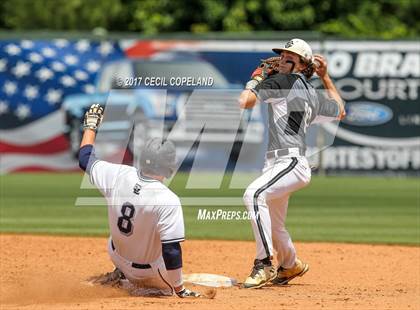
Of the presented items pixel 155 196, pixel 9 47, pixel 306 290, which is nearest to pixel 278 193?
pixel 306 290

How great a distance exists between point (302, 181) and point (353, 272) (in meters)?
2.09

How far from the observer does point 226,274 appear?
416 inches

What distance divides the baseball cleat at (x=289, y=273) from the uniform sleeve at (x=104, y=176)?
2.43 metres

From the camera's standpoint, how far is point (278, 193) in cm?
926

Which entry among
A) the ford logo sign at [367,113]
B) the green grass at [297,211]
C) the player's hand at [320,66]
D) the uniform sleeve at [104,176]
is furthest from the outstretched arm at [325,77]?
the ford logo sign at [367,113]

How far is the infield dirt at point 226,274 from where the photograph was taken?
8.05m

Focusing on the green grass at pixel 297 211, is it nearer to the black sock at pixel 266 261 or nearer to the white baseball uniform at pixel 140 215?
the black sock at pixel 266 261

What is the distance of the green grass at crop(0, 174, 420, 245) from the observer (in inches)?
550

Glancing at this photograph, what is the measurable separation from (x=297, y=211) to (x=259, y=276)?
23.4ft

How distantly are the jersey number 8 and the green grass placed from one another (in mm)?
5470

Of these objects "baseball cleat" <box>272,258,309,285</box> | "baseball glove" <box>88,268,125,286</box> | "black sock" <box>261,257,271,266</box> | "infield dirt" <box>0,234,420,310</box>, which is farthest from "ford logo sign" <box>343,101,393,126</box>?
"baseball glove" <box>88,268,125,286</box>

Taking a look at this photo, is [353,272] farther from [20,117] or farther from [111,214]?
[20,117]

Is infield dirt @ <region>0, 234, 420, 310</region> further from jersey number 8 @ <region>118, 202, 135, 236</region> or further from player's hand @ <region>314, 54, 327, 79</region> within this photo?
player's hand @ <region>314, 54, 327, 79</region>

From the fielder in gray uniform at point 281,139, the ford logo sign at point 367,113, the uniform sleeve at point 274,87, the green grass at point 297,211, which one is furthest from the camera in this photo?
the ford logo sign at point 367,113
